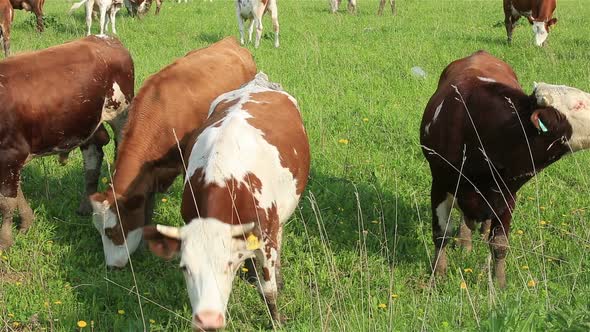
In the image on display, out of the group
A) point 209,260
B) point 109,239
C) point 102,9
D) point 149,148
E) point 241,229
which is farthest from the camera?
point 102,9

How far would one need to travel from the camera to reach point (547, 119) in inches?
189

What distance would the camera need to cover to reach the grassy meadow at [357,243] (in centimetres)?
444

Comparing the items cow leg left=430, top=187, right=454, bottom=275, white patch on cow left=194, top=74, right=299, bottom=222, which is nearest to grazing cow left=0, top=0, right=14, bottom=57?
white patch on cow left=194, top=74, right=299, bottom=222

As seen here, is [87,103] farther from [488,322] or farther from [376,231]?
[488,322]

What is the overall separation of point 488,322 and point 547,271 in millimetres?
1963

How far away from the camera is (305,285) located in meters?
5.45

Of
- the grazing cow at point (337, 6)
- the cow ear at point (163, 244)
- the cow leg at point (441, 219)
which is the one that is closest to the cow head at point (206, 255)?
the cow ear at point (163, 244)

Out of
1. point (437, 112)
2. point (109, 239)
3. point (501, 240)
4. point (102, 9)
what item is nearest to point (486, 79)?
point (437, 112)

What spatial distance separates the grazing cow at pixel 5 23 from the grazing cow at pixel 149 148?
321 inches

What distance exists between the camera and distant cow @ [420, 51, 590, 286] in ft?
16.0

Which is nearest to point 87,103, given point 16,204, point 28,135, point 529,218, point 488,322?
point 28,135

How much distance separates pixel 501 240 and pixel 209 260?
2516 mm

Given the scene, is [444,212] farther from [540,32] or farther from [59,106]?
[540,32]

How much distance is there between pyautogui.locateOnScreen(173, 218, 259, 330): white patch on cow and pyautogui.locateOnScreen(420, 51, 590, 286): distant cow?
65.4 inches
